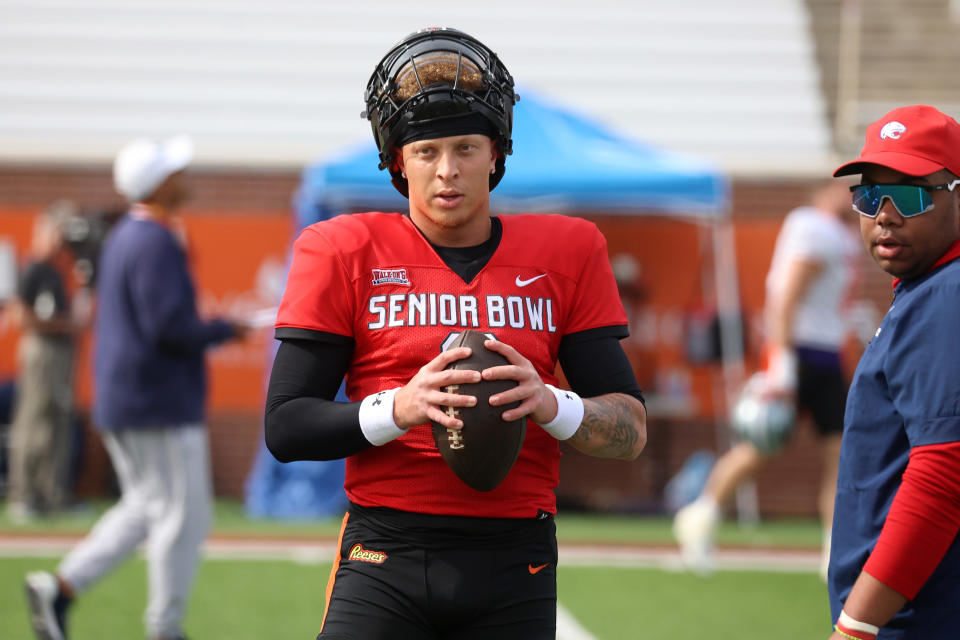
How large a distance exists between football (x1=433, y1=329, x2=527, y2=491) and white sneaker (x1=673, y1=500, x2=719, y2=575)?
205 inches

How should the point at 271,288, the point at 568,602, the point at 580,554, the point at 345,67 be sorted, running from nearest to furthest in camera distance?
the point at 568,602 → the point at 580,554 → the point at 271,288 → the point at 345,67

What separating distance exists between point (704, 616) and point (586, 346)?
420cm

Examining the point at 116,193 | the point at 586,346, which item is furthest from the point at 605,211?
the point at 586,346

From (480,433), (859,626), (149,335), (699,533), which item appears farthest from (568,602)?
(480,433)

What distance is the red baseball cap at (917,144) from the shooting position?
2648 millimetres

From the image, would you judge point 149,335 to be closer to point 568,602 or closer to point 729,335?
point 568,602

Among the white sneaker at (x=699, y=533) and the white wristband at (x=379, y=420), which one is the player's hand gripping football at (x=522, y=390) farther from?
the white sneaker at (x=699, y=533)

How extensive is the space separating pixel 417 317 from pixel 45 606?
337 centimetres

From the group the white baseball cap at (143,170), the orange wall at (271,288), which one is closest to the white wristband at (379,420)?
the white baseball cap at (143,170)

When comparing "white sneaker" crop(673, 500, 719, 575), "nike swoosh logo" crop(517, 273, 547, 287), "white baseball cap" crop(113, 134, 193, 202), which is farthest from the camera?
"white sneaker" crop(673, 500, 719, 575)

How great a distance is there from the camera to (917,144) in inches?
105

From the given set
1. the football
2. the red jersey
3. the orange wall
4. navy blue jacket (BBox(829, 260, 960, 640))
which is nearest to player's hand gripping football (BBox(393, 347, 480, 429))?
the football

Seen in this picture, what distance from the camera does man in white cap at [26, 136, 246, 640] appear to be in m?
5.37

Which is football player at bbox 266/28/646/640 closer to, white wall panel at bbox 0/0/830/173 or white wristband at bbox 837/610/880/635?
white wristband at bbox 837/610/880/635
